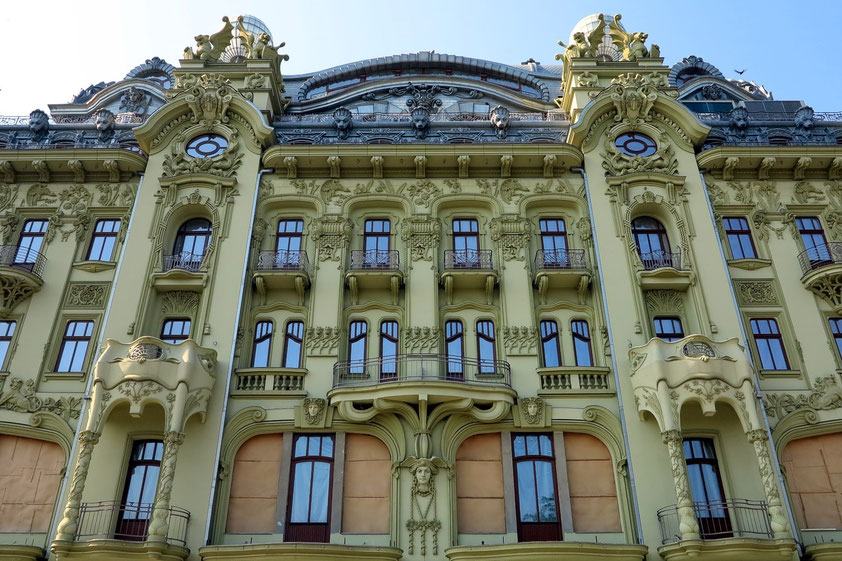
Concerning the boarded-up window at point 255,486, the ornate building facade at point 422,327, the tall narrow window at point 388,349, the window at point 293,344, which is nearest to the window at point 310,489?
the ornate building facade at point 422,327

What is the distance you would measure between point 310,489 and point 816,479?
12534 mm

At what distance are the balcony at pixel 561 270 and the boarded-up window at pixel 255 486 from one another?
8.29 m

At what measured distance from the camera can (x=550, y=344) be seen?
19.2 m

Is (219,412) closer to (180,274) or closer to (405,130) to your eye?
(180,274)

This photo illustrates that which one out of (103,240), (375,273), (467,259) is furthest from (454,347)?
(103,240)

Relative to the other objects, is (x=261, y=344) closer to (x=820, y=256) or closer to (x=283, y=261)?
(x=283, y=261)

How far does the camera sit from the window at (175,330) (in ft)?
63.2

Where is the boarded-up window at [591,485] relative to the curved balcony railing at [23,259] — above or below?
below

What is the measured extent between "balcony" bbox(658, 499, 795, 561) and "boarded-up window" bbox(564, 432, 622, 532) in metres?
1.27

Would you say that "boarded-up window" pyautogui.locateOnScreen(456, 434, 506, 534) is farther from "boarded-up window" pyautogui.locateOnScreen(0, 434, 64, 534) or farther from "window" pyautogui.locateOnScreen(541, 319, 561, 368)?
"boarded-up window" pyautogui.locateOnScreen(0, 434, 64, 534)

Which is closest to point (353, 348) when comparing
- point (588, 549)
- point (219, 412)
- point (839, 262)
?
point (219, 412)

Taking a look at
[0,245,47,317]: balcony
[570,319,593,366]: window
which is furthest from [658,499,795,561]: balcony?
[0,245,47,317]: balcony

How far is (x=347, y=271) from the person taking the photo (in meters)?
20.0

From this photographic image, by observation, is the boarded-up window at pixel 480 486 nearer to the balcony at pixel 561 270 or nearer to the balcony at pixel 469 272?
the balcony at pixel 469 272
